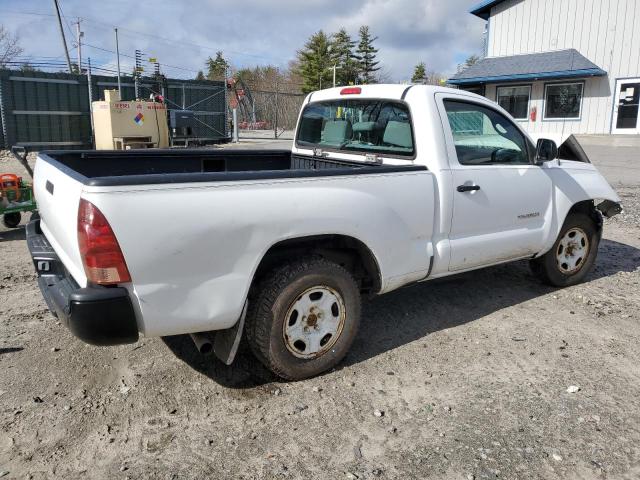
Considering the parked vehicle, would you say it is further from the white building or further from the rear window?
the white building

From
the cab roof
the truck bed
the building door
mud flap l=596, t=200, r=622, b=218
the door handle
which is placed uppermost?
the building door

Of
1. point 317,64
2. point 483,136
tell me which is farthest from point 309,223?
point 317,64

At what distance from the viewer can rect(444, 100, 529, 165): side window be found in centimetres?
418

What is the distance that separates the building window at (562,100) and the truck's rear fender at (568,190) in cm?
2049

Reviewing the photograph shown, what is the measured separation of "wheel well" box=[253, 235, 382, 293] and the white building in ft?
70.9

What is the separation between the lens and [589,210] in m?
5.35

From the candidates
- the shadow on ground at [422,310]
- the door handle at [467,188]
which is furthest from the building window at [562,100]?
the door handle at [467,188]

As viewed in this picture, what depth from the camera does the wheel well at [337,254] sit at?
335cm

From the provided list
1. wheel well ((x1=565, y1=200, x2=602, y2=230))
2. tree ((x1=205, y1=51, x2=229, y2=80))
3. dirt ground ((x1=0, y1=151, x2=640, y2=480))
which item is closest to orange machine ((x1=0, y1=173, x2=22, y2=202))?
dirt ground ((x1=0, y1=151, x2=640, y2=480))

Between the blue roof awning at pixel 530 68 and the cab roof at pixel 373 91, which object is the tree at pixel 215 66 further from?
the cab roof at pixel 373 91

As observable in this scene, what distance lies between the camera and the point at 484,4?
25.1 metres

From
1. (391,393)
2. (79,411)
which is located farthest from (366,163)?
(79,411)

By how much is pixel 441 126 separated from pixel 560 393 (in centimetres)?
196

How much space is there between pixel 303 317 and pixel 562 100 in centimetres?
2391
